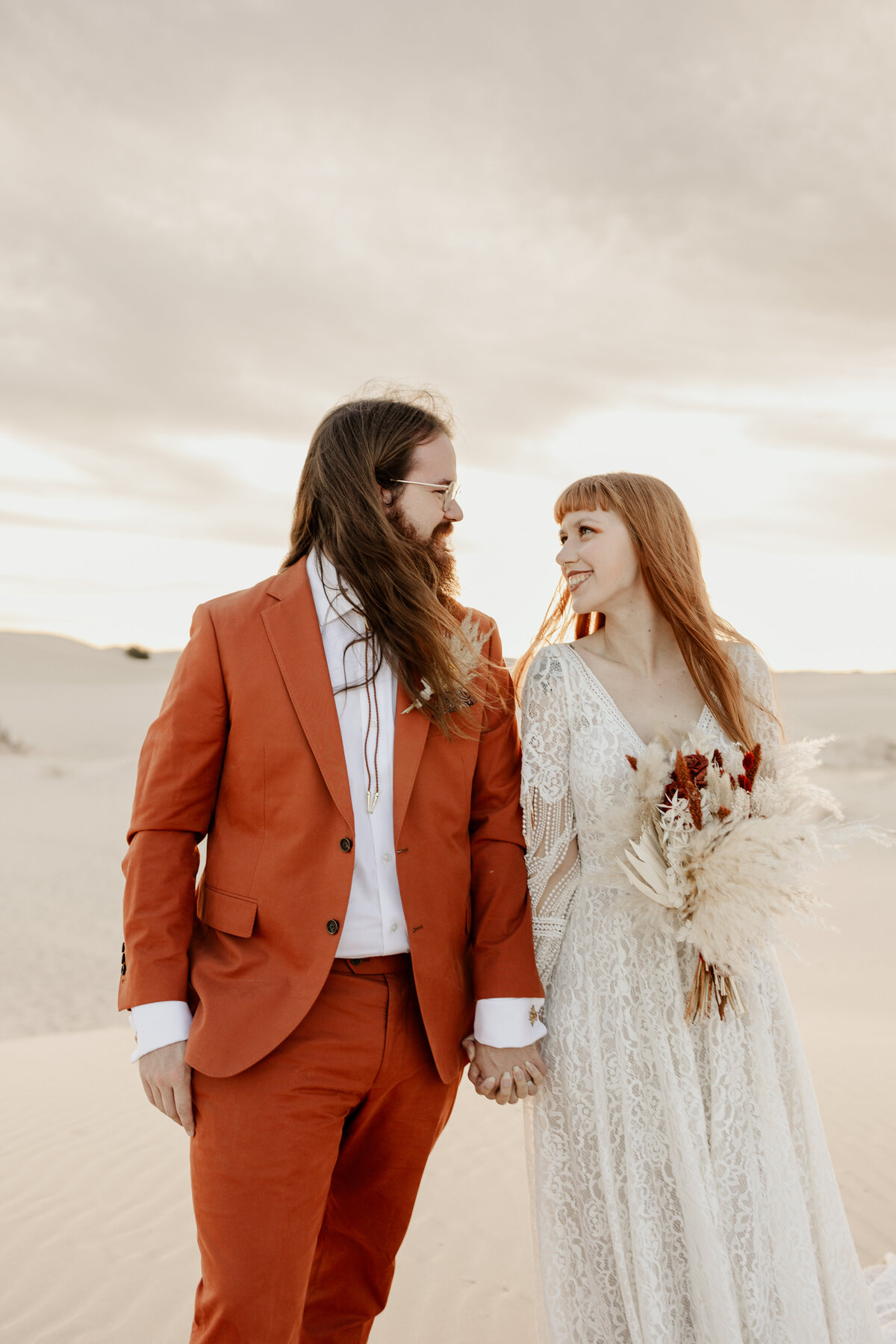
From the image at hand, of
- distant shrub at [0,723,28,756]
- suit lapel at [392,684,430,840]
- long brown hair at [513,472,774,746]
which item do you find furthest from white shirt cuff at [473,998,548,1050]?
distant shrub at [0,723,28,756]

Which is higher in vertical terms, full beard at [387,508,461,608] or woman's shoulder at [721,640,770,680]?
full beard at [387,508,461,608]

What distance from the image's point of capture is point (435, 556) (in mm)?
2873

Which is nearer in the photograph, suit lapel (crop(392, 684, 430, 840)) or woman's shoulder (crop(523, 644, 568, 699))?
suit lapel (crop(392, 684, 430, 840))

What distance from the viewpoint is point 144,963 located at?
2.43 metres

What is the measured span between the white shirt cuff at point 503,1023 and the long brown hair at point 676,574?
3.22 feet

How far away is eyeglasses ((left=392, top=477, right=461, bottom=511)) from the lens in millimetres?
2832

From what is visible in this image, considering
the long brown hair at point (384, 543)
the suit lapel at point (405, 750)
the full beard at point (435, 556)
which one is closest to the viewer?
the suit lapel at point (405, 750)

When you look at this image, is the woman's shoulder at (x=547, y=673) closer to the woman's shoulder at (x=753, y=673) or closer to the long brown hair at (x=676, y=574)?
the long brown hair at (x=676, y=574)

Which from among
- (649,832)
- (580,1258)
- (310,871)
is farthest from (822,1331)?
(310,871)

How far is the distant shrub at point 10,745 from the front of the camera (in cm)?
2530

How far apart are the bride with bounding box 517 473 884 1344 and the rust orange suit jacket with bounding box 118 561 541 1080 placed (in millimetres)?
253

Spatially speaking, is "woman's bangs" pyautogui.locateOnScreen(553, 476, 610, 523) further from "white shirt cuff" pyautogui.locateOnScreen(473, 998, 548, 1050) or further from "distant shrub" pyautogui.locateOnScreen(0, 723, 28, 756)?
"distant shrub" pyautogui.locateOnScreen(0, 723, 28, 756)

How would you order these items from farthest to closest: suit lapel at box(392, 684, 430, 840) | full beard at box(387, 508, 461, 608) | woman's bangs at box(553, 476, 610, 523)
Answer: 1. woman's bangs at box(553, 476, 610, 523)
2. full beard at box(387, 508, 461, 608)
3. suit lapel at box(392, 684, 430, 840)

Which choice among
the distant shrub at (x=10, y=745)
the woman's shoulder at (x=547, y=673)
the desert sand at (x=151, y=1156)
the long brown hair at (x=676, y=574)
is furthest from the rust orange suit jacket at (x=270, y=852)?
the distant shrub at (x=10, y=745)
